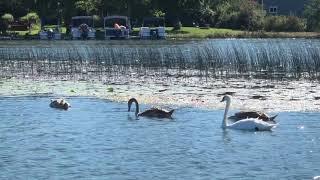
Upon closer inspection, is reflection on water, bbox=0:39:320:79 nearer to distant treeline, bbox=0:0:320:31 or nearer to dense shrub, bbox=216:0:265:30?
distant treeline, bbox=0:0:320:31

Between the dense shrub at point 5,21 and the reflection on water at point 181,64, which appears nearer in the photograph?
the reflection on water at point 181,64

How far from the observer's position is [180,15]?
10275 cm

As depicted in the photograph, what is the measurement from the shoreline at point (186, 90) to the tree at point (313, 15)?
58977 mm

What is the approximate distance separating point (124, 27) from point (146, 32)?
146 inches

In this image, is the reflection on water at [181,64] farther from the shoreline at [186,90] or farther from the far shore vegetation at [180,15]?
the far shore vegetation at [180,15]

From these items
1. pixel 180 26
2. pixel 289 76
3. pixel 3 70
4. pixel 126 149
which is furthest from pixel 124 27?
pixel 126 149

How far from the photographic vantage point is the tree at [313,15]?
93.1m

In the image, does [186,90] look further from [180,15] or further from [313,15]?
[180,15]

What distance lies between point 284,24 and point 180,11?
1323cm

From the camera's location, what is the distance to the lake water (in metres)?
16.8

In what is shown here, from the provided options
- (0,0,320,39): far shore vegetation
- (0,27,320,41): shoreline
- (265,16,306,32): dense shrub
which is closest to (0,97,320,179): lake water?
(0,27,320,41): shoreline

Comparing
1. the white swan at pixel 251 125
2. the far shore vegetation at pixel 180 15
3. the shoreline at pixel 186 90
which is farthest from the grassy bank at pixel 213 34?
the white swan at pixel 251 125

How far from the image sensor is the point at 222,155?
18469 millimetres

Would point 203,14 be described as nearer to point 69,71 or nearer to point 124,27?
point 124,27
